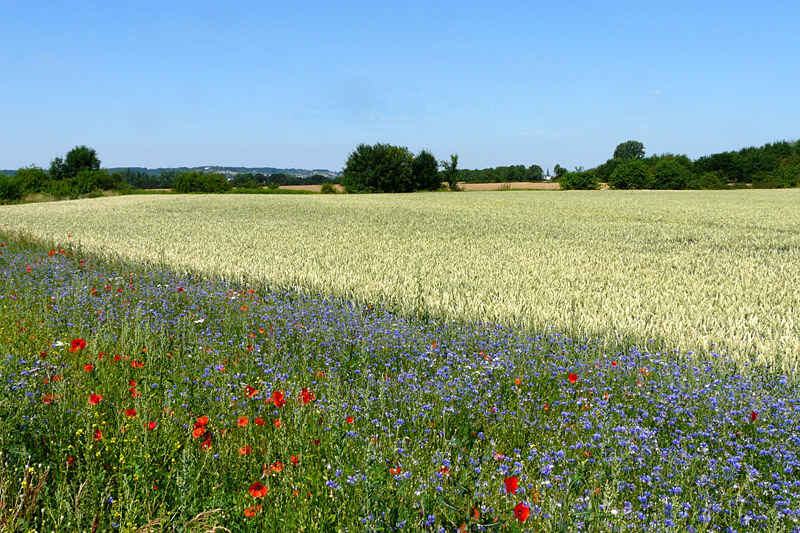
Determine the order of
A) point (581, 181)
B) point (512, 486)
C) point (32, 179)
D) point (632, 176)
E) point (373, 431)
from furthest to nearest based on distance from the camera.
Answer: point (632, 176), point (581, 181), point (32, 179), point (373, 431), point (512, 486)

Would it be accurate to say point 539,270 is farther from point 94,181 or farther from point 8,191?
point 94,181

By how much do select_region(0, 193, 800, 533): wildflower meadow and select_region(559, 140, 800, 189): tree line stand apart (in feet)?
217

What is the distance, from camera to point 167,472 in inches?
120

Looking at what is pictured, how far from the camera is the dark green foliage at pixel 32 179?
179 ft

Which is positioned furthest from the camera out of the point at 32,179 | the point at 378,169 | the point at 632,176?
the point at 632,176

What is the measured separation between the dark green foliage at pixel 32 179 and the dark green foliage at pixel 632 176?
2494 inches

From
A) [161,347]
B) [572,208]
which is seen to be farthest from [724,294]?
Result: [572,208]

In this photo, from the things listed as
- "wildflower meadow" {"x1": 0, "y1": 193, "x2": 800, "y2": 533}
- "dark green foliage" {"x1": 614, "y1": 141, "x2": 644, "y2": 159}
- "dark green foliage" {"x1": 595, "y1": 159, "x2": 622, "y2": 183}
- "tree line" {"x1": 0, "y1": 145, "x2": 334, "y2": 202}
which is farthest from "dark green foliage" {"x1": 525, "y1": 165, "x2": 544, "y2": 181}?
"wildflower meadow" {"x1": 0, "y1": 193, "x2": 800, "y2": 533}

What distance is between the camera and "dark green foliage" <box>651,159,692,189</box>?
2653 inches

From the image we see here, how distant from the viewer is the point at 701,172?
243ft

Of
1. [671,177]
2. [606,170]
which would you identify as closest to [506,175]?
[606,170]

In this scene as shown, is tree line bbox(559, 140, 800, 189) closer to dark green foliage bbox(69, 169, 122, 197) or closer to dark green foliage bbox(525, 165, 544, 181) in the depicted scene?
dark green foliage bbox(525, 165, 544, 181)

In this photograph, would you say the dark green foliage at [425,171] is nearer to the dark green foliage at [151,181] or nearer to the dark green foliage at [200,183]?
the dark green foliage at [200,183]

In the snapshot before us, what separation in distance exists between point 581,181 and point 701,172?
19452 millimetres
